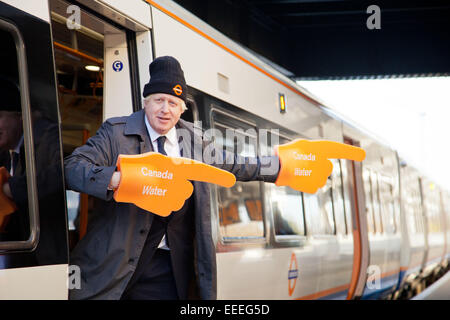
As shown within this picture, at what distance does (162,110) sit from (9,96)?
765mm

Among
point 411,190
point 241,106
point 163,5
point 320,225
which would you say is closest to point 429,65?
point 411,190

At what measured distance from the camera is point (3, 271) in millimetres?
2520

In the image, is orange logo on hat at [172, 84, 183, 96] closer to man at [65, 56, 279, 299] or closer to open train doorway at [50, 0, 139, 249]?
man at [65, 56, 279, 299]

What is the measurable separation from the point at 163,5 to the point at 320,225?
3815 mm

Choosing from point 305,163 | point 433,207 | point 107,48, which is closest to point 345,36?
point 305,163

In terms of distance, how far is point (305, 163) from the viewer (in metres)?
3.76

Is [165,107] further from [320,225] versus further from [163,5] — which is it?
[320,225]

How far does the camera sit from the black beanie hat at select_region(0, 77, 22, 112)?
2676 millimetres

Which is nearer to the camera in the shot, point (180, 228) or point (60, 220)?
point (60, 220)

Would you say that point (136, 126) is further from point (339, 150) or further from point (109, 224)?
point (339, 150)

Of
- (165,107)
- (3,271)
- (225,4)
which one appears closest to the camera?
(3,271)

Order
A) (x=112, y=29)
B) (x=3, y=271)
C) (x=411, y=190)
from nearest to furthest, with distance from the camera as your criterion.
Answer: (x=3, y=271), (x=112, y=29), (x=411, y=190)

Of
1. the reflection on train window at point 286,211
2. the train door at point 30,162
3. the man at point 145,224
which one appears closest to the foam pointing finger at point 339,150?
the man at point 145,224

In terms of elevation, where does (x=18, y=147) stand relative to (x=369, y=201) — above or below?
above
